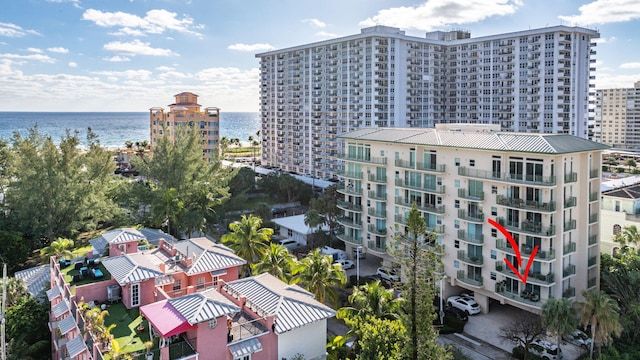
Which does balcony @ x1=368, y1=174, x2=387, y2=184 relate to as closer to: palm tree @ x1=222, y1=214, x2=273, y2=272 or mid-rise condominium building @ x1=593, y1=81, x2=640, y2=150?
palm tree @ x1=222, y1=214, x2=273, y2=272

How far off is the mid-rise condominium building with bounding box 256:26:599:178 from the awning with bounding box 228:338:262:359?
208 ft

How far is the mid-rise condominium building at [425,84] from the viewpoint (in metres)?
76.8

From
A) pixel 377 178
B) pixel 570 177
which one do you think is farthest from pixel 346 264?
pixel 570 177

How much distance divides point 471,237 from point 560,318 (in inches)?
337

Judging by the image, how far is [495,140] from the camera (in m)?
32.4

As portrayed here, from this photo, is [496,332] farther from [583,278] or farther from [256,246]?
[256,246]

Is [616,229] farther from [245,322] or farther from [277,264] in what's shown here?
[245,322]

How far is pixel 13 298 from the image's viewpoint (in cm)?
2853

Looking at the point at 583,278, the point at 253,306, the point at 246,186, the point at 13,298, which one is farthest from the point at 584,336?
the point at 246,186

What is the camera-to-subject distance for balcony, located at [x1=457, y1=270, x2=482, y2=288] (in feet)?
107

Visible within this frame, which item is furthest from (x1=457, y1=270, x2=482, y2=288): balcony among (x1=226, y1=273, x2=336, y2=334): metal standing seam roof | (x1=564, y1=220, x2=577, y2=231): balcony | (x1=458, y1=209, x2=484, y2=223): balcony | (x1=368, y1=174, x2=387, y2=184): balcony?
(x1=226, y1=273, x2=336, y2=334): metal standing seam roof

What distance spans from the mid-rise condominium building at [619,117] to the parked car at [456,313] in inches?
4980

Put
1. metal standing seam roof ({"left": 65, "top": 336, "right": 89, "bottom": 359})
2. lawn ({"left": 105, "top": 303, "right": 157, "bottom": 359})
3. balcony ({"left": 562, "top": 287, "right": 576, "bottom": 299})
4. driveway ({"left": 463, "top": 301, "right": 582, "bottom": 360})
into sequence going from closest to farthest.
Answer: lawn ({"left": 105, "top": 303, "right": 157, "bottom": 359}) → metal standing seam roof ({"left": 65, "top": 336, "right": 89, "bottom": 359}) → driveway ({"left": 463, "top": 301, "right": 582, "bottom": 360}) → balcony ({"left": 562, "top": 287, "right": 576, "bottom": 299})

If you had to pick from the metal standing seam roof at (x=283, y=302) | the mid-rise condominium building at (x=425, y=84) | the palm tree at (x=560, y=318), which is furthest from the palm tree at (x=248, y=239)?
the mid-rise condominium building at (x=425, y=84)
